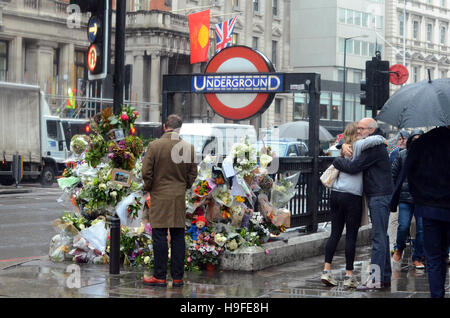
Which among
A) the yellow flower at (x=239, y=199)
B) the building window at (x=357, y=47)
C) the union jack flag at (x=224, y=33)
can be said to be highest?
the building window at (x=357, y=47)

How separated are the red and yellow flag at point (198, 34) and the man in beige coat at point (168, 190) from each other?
30.3 metres

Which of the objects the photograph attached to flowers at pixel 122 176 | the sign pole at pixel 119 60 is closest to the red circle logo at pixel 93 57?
the sign pole at pixel 119 60

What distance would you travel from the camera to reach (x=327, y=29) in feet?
242

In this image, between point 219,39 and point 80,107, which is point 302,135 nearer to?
point 219,39

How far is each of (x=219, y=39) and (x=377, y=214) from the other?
3255cm

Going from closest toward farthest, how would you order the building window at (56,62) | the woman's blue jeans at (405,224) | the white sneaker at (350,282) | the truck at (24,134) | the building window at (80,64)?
the white sneaker at (350,282), the woman's blue jeans at (405,224), the truck at (24,134), the building window at (56,62), the building window at (80,64)

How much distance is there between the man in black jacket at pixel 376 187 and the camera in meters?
8.49

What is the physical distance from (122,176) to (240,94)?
1.98 m

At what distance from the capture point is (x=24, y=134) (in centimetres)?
3048

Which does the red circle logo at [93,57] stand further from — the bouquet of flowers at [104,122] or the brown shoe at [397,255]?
the brown shoe at [397,255]

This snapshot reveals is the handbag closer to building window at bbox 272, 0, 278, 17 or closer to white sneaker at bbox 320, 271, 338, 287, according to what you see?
white sneaker at bbox 320, 271, 338, 287

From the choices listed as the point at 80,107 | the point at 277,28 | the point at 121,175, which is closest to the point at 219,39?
the point at 80,107

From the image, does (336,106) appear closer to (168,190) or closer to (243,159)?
(243,159)

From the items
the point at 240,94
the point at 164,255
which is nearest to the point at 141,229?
the point at 164,255
